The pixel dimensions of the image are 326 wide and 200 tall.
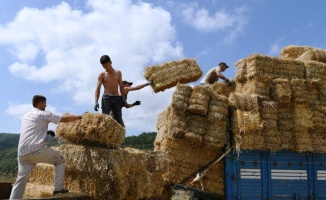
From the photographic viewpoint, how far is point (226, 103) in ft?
32.4

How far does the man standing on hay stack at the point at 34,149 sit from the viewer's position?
581 cm

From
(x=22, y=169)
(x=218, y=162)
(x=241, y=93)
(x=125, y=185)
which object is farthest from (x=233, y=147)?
(x=22, y=169)

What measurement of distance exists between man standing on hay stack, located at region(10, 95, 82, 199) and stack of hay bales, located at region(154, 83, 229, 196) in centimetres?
394

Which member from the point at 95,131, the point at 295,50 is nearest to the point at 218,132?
the point at 95,131

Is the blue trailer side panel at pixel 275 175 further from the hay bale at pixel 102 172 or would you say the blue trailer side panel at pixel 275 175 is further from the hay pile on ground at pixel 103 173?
the hay bale at pixel 102 172

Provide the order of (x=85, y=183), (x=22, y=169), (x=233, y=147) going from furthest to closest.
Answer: (x=233, y=147)
(x=85, y=183)
(x=22, y=169)

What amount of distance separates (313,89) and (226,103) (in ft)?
8.82

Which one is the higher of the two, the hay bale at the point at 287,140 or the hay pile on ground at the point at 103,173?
the hay bale at the point at 287,140

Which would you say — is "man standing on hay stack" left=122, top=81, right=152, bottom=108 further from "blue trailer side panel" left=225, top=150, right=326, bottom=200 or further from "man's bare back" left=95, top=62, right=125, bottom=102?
"blue trailer side panel" left=225, top=150, right=326, bottom=200

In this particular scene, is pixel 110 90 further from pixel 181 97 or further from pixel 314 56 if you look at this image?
pixel 314 56

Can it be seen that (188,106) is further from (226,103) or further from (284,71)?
(284,71)

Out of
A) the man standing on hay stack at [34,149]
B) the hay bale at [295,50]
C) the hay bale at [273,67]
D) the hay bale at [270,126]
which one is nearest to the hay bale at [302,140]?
the hay bale at [270,126]

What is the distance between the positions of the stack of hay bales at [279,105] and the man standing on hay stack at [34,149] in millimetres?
5044

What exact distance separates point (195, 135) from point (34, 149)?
14.7 ft
